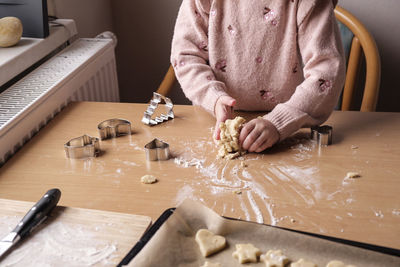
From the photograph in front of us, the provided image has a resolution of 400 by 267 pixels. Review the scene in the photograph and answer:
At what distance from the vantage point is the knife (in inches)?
25.7

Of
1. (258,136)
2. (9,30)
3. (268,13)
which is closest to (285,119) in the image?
(258,136)

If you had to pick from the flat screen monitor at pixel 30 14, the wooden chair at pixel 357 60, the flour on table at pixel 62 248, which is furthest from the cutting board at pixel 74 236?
the wooden chair at pixel 357 60

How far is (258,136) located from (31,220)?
48cm

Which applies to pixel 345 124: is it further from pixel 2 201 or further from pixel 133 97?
pixel 133 97

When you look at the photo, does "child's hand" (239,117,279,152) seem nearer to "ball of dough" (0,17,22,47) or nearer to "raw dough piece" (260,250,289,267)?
"raw dough piece" (260,250,289,267)

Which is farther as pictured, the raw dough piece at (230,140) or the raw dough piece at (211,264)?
the raw dough piece at (230,140)

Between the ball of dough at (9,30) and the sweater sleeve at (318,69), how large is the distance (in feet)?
2.36

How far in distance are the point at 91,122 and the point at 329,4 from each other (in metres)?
0.64

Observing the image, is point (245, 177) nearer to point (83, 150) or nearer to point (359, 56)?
point (83, 150)

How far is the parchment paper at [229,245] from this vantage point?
606 millimetres

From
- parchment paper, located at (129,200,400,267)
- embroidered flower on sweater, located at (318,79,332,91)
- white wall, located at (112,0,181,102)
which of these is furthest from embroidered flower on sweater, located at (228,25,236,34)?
white wall, located at (112,0,181,102)

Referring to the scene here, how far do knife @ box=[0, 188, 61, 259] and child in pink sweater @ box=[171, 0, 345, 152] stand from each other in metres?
0.41

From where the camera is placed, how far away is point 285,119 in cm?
100

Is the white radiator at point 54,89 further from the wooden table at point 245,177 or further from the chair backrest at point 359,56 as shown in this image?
the chair backrest at point 359,56
